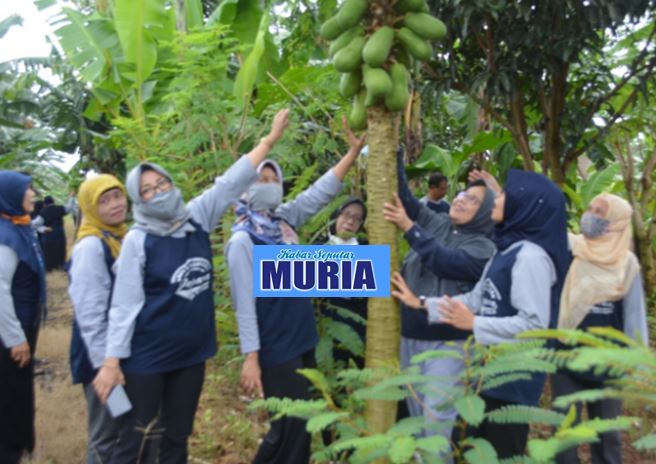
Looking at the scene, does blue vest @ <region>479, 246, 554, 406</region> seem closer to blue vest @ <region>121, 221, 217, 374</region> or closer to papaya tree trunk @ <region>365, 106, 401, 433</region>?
papaya tree trunk @ <region>365, 106, 401, 433</region>

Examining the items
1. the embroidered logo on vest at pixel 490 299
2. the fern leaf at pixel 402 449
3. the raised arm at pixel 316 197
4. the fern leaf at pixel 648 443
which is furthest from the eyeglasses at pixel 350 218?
the fern leaf at pixel 648 443

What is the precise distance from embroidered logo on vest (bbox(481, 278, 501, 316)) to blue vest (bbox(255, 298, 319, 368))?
39.8 inches

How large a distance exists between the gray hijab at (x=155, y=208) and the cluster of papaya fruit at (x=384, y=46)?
0.98 m

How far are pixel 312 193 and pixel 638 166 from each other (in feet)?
Result: 24.2

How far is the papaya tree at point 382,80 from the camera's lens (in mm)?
2729

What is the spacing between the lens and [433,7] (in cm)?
464

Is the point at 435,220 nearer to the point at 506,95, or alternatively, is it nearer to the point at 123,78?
the point at 506,95

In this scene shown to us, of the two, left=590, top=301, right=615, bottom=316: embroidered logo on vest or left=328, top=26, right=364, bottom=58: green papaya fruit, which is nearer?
left=328, top=26, right=364, bottom=58: green papaya fruit

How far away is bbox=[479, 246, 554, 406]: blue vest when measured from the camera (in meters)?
2.77

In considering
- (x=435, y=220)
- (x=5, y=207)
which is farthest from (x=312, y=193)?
(x=5, y=207)

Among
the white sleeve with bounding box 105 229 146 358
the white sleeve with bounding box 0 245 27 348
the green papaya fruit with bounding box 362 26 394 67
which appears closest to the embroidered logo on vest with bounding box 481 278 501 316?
the green papaya fruit with bounding box 362 26 394 67

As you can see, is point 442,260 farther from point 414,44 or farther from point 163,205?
point 163,205

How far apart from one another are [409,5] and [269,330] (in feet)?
5.70

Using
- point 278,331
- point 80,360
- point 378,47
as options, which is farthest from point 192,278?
Result: point 378,47
